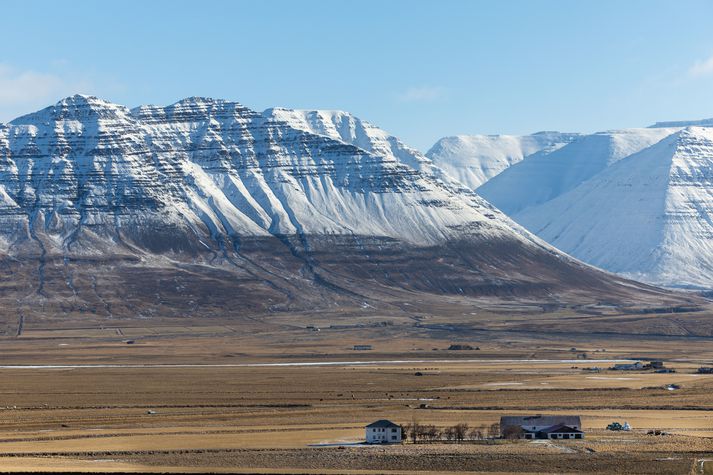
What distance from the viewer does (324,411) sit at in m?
123

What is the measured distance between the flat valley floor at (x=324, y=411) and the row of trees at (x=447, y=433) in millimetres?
2130

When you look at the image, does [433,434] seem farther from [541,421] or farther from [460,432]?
[541,421]

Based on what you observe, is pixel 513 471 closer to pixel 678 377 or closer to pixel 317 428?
pixel 317 428

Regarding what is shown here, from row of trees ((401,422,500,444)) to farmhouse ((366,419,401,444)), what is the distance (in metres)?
1.50

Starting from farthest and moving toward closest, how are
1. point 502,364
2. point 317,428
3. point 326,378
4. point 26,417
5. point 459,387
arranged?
point 502,364 → point 326,378 → point 459,387 → point 26,417 → point 317,428

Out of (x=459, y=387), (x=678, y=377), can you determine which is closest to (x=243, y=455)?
(x=459, y=387)

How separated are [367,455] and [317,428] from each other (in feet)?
52.8

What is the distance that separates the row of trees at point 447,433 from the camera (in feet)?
337

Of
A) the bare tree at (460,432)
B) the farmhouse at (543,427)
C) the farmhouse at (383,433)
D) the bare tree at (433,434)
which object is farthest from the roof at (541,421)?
the farmhouse at (383,433)

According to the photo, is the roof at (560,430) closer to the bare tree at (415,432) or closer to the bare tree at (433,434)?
the bare tree at (433,434)

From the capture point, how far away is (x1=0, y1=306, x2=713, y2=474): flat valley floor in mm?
91125

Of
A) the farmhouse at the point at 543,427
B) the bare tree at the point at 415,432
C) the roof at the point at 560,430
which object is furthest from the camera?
the farmhouse at the point at 543,427

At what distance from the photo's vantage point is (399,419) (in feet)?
377

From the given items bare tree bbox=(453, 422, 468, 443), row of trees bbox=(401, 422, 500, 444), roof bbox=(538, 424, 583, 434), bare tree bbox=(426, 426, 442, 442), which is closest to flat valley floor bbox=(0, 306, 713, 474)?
roof bbox=(538, 424, 583, 434)
